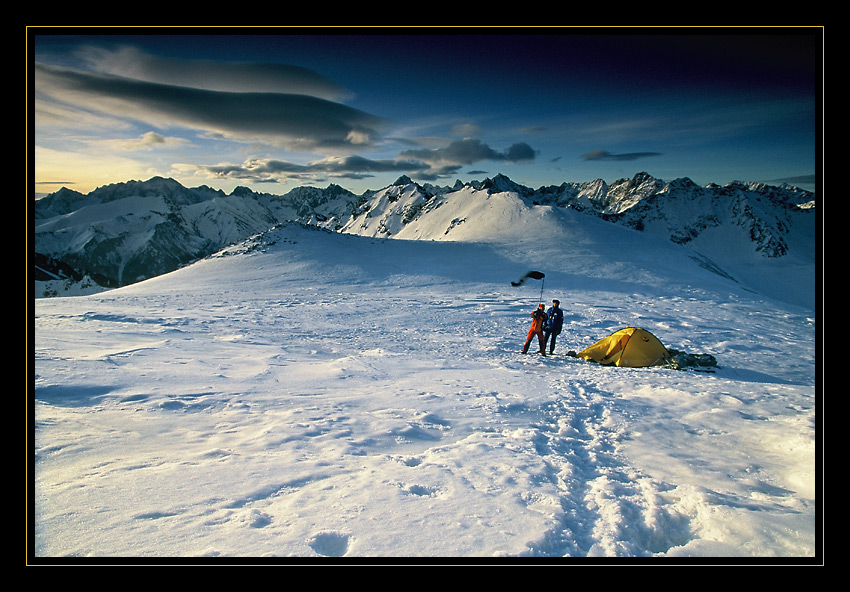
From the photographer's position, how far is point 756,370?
13.0 m

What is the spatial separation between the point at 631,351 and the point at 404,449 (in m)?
9.72

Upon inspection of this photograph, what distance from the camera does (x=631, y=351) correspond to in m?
12.9

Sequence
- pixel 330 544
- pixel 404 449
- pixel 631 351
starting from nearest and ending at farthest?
pixel 330 544 → pixel 404 449 → pixel 631 351

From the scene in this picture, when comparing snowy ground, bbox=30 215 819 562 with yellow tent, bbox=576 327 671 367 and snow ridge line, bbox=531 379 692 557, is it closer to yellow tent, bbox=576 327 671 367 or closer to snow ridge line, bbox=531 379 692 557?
snow ridge line, bbox=531 379 692 557

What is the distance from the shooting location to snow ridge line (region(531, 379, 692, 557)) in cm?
377

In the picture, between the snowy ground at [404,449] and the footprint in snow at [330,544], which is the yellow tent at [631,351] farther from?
the footprint in snow at [330,544]

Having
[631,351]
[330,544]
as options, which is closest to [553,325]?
[631,351]

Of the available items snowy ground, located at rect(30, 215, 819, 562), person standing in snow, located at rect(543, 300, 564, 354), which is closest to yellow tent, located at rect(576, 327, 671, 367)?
snowy ground, located at rect(30, 215, 819, 562)

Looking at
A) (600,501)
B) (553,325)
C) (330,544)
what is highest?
(553,325)

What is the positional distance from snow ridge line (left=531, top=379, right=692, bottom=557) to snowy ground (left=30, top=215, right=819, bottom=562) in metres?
0.02

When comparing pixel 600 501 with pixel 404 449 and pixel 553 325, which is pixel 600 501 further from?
pixel 553 325

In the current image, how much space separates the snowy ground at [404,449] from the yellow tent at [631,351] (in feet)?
2.49
